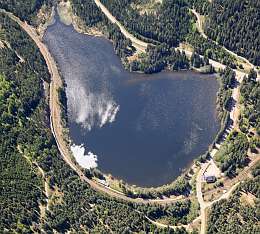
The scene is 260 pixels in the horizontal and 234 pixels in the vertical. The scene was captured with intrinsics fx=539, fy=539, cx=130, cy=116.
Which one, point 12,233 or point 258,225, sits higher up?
point 258,225

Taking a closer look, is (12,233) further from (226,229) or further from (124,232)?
(226,229)

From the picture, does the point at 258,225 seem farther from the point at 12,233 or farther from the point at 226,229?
the point at 12,233

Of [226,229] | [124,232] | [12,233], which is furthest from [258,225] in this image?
[12,233]

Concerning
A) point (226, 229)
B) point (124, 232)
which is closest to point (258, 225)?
point (226, 229)

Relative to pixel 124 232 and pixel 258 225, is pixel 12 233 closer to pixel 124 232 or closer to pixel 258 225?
pixel 124 232

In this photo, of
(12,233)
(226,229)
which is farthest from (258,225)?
(12,233)

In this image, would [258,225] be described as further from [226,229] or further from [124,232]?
[124,232]
